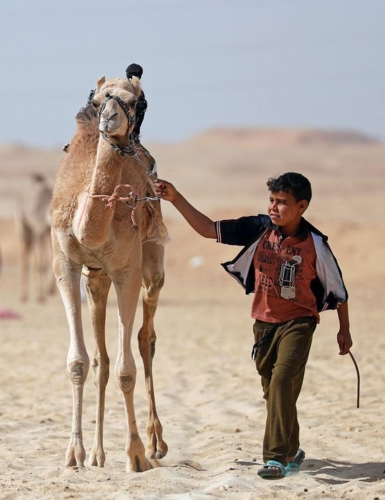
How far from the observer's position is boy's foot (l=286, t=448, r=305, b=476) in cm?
641

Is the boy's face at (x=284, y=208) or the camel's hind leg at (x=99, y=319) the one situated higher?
the boy's face at (x=284, y=208)

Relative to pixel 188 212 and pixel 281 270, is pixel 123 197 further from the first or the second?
pixel 281 270

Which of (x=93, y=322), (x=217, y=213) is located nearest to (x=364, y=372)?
(x=93, y=322)

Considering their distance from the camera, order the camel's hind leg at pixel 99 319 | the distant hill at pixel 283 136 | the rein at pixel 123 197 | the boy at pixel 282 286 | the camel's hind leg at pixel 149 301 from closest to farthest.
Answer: the boy at pixel 282 286, the rein at pixel 123 197, the camel's hind leg at pixel 99 319, the camel's hind leg at pixel 149 301, the distant hill at pixel 283 136

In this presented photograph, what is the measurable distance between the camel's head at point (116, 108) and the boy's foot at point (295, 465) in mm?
2236

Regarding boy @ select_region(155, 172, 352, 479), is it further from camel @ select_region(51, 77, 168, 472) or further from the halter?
camel @ select_region(51, 77, 168, 472)

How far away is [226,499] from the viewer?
5602 millimetres

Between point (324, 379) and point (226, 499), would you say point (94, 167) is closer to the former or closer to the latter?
point (226, 499)

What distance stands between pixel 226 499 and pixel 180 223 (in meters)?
30.8

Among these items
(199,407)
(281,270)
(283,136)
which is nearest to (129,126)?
(281,270)

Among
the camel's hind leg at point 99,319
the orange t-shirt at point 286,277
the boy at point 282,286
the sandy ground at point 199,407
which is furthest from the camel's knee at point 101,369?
A: the orange t-shirt at point 286,277

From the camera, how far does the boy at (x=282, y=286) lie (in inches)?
242

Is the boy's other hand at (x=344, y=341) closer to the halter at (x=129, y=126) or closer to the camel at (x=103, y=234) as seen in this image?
the camel at (x=103, y=234)

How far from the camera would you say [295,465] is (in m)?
6.52
